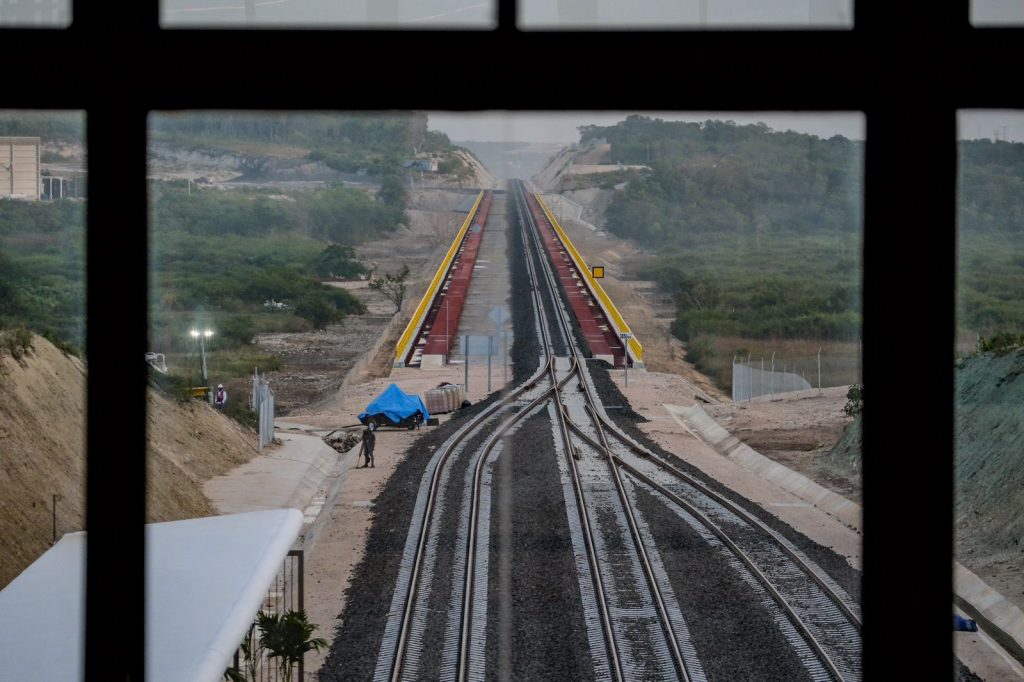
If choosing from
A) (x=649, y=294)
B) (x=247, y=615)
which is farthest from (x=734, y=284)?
(x=247, y=615)

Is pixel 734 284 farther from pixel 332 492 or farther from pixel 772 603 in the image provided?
pixel 772 603

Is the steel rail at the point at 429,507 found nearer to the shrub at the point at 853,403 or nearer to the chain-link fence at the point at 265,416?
the chain-link fence at the point at 265,416

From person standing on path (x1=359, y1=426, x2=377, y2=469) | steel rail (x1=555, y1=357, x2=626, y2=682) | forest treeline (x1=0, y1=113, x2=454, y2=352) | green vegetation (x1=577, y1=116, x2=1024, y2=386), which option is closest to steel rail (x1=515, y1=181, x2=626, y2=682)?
steel rail (x1=555, y1=357, x2=626, y2=682)

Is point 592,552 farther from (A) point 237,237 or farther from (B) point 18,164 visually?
(A) point 237,237

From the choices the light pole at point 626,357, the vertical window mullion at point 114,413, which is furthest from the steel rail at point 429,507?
the vertical window mullion at point 114,413

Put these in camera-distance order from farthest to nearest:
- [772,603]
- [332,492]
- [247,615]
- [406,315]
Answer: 1. [406,315]
2. [332,492]
3. [772,603]
4. [247,615]

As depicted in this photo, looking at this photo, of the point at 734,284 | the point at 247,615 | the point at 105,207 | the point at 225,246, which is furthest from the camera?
the point at 225,246
